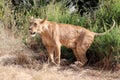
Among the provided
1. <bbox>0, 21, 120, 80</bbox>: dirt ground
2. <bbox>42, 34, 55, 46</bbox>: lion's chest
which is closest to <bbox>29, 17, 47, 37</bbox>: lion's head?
<bbox>42, 34, 55, 46</bbox>: lion's chest

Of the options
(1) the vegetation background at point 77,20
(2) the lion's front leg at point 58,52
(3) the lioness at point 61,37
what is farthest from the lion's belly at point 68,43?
(1) the vegetation background at point 77,20

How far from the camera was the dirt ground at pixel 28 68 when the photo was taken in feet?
24.2

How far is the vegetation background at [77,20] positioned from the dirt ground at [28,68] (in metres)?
0.15

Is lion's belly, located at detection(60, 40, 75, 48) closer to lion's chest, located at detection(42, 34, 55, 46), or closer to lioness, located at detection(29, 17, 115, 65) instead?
lioness, located at detection(29, 17, 115, 65)

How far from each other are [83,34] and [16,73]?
1.85m

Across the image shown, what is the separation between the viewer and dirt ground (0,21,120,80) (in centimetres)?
739

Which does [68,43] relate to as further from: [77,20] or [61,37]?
[77,20]

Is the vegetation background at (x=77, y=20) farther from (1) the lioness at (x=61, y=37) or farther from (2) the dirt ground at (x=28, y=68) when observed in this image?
(1) the lioness at (x=61, y=37)

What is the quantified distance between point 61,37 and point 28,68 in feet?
3.04

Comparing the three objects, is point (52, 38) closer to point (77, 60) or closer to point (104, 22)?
point (77, 60)

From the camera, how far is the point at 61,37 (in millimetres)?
8789

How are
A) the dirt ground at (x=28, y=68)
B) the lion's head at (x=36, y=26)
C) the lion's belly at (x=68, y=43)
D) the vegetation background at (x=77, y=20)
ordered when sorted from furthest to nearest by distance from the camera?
the lion's belly at (x=68, y=43)
the vegetation background at (x=77, y=20)
the lion's head at (x=36, y=26)
the dirt ground at (x=28, y=68)

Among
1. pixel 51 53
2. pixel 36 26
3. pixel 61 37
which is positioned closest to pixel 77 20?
pixel 61 37

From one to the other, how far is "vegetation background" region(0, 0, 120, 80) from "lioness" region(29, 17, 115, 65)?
27 cm
